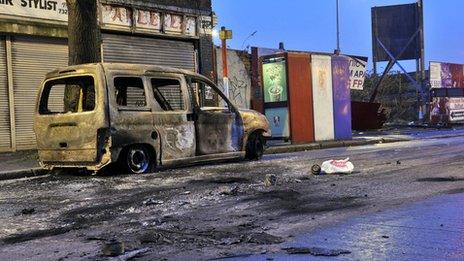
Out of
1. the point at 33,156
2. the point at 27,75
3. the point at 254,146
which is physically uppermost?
the point at 27,75

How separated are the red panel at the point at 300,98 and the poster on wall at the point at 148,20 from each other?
4281mm

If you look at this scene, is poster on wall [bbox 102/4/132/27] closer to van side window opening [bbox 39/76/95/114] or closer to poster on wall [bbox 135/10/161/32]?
poster on wall [bbox 135/10/161/32]

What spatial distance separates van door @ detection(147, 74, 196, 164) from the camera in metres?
10.5

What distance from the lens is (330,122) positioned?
19.0 metres

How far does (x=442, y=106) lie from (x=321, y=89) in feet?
42.2

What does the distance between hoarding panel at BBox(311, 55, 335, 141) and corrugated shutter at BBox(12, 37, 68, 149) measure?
7725 mm

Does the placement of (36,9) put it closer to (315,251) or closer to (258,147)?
(258,147)

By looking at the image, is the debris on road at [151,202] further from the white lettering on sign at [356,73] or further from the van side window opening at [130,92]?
the white lettering on sign at [356,73]

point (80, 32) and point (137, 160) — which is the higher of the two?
point (80, 32)

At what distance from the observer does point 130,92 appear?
10.4 m

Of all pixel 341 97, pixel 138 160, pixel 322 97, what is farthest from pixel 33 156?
pixel 341 97

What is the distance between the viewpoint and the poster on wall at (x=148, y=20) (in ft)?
59.4

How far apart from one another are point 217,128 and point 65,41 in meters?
7.06

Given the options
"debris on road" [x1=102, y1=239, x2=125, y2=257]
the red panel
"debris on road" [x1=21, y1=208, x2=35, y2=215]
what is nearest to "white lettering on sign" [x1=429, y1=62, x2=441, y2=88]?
the red panel
